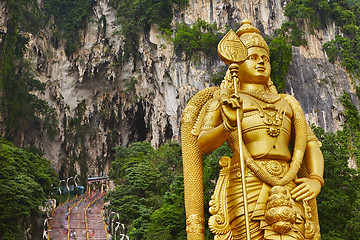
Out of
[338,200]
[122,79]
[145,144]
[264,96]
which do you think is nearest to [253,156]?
[264,96]

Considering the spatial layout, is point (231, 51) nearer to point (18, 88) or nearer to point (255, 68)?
point (255, 68)

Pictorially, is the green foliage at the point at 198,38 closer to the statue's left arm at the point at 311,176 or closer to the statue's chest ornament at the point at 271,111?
the statue's chest ornament at the point at 271,111

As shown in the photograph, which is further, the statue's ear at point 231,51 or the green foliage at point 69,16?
the green foliage at point 69,16

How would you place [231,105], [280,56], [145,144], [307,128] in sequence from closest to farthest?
[231,105], [307,128], [280,56], [145,144]

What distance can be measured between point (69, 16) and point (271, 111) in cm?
2300

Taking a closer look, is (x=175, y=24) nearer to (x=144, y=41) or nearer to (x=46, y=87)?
(x=144, y=41)

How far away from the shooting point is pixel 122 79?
79.7 ft

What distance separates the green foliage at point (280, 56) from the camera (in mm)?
16328

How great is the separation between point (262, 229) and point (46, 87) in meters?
22.1

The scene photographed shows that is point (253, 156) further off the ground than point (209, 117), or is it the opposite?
point (209, 117)

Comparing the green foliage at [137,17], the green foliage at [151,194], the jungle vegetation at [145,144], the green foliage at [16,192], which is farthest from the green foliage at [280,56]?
the green foliage at [16,192]

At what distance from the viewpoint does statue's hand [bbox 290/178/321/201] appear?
3.43 metres

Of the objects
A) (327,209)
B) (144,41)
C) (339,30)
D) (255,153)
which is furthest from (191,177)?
(144,41)

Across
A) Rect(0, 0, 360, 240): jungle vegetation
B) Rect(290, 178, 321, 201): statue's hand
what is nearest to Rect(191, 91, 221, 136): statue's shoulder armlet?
Rect(290, 178, 321, 201): statue's hand
